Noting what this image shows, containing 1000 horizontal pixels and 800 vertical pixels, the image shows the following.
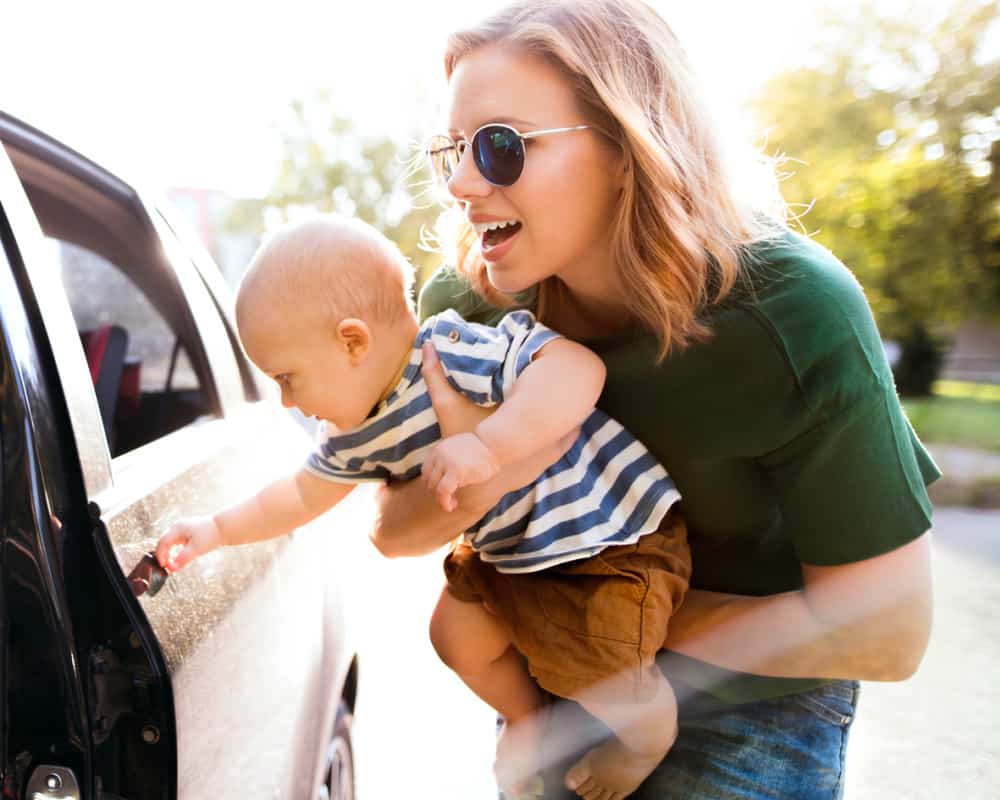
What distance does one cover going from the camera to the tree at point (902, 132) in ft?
38.9

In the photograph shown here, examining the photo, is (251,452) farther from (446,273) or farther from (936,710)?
(936,710)

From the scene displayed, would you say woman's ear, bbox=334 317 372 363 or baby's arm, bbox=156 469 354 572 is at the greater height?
woman's ear, bbox=334 317 372 363

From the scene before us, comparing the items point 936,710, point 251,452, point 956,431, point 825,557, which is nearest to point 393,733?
point 251,452

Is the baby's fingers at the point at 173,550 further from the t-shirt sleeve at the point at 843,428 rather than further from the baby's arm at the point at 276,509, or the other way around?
the t-shirt sleeve at the point at 843,428

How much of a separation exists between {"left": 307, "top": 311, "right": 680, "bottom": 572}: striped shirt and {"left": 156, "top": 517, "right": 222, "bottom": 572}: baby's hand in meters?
0.26

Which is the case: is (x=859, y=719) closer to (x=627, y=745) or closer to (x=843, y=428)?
(x=627, y=745)

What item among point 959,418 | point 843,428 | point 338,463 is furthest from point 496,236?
point 959,418

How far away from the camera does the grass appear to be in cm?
1088

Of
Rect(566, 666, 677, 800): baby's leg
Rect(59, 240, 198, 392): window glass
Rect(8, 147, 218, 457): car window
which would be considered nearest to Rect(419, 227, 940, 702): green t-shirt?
Rect(566, 666, 677, 800): baby's leg

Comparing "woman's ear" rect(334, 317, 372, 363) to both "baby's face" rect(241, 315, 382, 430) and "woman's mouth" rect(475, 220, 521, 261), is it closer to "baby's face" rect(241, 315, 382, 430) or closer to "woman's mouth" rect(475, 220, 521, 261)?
"baby's face" rect(241, 315, 382, 430)

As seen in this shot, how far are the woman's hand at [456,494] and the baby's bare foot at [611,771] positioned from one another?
477mm

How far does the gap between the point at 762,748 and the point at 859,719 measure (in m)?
2.81

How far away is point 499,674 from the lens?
181 cm

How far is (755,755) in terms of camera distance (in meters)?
1.65
